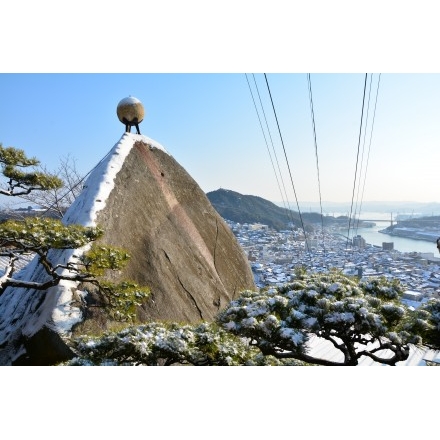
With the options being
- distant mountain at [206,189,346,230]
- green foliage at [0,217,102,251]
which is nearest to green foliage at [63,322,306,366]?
green foliage at [0,217,102,251]

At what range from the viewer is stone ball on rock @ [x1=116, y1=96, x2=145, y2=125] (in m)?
4.17

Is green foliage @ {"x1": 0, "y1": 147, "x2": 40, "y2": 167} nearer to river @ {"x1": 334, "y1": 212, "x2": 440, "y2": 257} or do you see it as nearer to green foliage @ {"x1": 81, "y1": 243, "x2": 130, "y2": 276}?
green foliage @ {"x1": 81, "y1": 243, "x2": 130, "y2": 276}

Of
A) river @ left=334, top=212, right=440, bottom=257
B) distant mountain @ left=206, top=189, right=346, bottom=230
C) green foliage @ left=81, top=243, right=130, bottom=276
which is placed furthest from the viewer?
distant mountain @ left=206, top=189, right=346, bottom=230

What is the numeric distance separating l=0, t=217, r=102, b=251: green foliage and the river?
2.69 m

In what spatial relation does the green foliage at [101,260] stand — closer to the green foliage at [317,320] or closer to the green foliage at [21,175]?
the green foliage at [317,320]

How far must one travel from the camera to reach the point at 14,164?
327cm

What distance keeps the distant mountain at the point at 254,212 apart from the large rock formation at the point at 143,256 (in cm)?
113

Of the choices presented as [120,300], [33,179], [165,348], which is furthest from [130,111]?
[165,348]

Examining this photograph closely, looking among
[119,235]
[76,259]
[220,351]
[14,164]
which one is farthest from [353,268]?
[14,164]

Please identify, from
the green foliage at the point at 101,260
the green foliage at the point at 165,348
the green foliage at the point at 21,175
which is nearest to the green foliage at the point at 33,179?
the green foliage at the point at 21,175

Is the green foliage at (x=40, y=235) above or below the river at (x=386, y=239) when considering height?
above

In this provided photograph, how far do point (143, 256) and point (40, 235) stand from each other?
1.02 metres

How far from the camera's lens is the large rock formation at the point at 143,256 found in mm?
2475

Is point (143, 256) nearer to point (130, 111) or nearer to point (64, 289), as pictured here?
point (64, 289)
